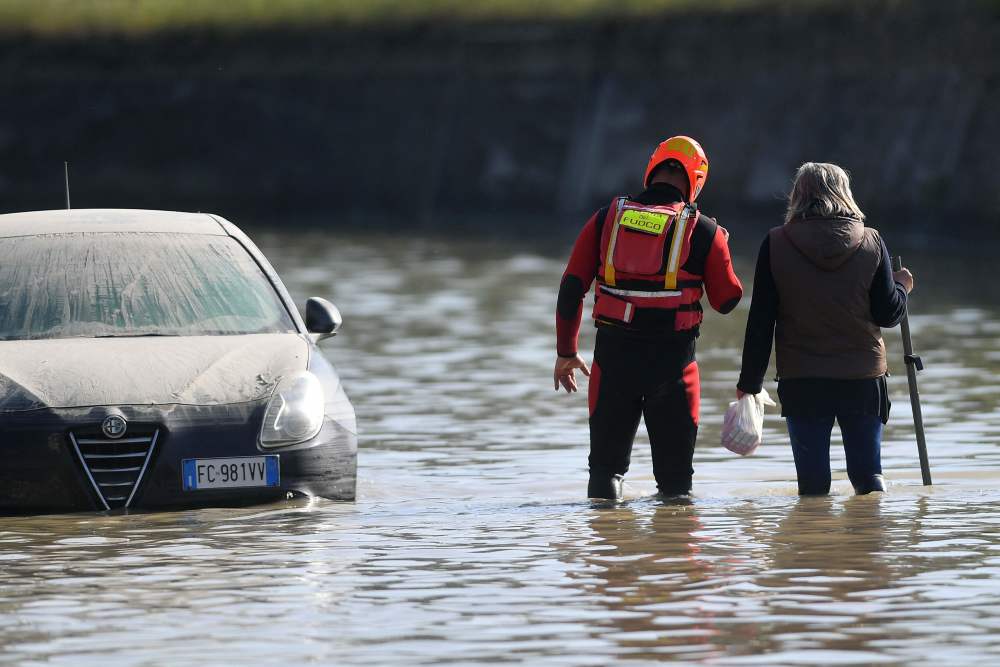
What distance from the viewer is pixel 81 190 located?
147ft

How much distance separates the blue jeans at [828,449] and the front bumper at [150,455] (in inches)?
85.9

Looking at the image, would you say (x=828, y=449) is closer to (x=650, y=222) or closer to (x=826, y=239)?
(x=826, y=239)

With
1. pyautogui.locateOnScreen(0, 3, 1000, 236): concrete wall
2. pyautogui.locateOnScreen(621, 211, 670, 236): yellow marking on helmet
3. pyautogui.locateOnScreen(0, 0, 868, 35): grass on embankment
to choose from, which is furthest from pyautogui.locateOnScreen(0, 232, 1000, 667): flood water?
pyautogui.locateOnScreen(0, 0, 868, 35): grass on embankment

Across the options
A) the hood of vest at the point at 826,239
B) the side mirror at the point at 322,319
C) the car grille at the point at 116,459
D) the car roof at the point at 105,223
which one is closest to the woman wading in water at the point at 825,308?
the hood of vest at the point at 826,239

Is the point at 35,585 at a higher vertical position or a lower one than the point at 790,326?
lower

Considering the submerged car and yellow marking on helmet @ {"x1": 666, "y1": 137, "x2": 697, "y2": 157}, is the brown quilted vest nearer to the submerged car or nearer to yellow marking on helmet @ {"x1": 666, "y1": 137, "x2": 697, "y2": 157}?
yellow marking on helmet @ {"x1": 666, "y1": 137, "x2": 697, "y2": 157}

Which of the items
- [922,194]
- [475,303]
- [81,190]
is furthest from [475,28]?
[475,303]

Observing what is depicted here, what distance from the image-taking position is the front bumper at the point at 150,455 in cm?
955

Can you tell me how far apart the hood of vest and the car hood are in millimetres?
2250

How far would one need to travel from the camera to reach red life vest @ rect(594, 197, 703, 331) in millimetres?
9930

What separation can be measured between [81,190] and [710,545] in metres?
37.1

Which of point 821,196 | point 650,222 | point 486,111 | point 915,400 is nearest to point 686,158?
point 650,222

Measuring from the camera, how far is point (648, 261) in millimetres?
9930

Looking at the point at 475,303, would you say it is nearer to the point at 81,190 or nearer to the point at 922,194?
the point at 922,194
